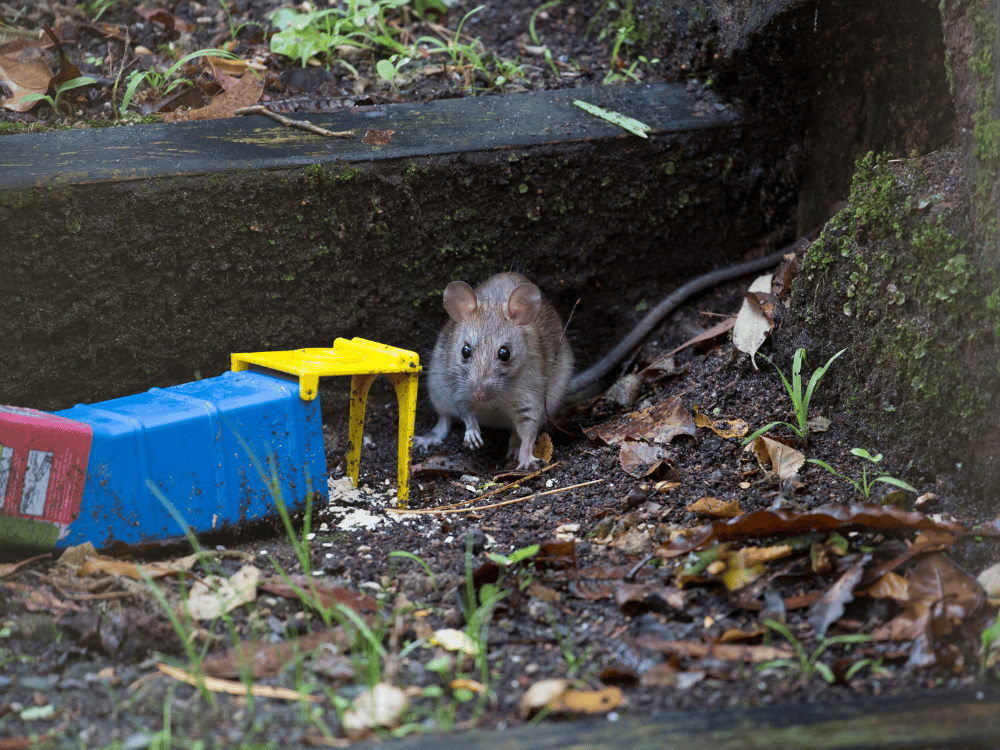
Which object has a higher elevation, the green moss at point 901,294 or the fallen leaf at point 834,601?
the green moss at point 901,294

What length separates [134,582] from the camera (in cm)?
273

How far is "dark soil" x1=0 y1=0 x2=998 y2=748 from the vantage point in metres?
2.17

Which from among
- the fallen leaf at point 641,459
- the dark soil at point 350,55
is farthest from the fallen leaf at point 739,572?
the dark soil at point 350,55

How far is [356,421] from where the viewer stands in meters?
4.01

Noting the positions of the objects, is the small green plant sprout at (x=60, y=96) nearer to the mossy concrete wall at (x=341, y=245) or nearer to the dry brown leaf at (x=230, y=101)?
the dry brown leaf at (x=230, y=101)

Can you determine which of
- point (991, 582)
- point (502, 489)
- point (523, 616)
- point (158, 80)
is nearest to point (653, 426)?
point (502, 489)

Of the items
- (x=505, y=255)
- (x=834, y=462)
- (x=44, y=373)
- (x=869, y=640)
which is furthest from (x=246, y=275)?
(x=869, y=640)

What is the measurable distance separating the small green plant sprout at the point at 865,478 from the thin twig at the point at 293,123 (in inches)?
110

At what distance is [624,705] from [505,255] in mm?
3138

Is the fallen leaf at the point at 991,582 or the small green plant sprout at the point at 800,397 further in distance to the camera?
the small green plant sprout at the point at 800,397

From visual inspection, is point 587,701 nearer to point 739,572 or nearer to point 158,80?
point 739,572

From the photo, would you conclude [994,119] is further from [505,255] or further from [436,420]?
[436,420]

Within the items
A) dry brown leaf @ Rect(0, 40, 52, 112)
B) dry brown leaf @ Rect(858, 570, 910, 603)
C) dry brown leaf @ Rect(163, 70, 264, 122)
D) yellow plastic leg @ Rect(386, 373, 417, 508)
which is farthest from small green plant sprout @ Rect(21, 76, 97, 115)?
dry brown leaf @ Rect(858, 570, 910, 603)

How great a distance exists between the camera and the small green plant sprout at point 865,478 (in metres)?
Answer: 2.96
